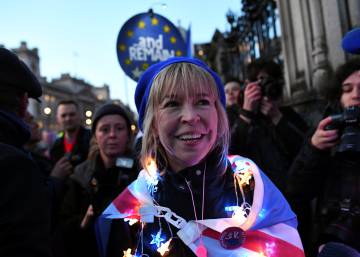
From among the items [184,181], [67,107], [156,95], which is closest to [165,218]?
[184,181]

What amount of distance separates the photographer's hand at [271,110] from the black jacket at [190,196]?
1.50 meters

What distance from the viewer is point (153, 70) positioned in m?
1.89

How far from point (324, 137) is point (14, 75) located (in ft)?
5.65

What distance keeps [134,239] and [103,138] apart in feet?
4.66

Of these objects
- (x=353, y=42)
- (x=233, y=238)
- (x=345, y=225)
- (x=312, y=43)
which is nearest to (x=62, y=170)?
(x=233, y=238)

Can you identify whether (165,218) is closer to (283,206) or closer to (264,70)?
(283,206)

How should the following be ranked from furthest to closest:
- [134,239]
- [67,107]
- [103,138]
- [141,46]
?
[67,107] < [141,46] < [103,138] < [134,239]

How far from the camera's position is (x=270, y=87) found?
3152 mm

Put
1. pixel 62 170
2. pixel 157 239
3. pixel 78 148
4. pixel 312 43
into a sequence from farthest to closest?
1. pixel 312 43
2. pixel 78 148
3. pixel 62 170
4. pixel 157 239

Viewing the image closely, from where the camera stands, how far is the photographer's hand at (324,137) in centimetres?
214

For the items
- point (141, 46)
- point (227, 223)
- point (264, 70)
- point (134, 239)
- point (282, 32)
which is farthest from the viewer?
point (282, 32)

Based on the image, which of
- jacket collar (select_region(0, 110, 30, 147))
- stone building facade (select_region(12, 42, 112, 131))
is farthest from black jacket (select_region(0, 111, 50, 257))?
stone building facade (select_region(12, 42, 112, 131))

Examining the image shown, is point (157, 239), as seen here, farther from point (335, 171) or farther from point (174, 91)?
point (335, 171)

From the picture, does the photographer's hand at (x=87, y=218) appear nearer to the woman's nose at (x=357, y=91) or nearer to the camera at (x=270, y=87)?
the camera at (x=270, y=87)
